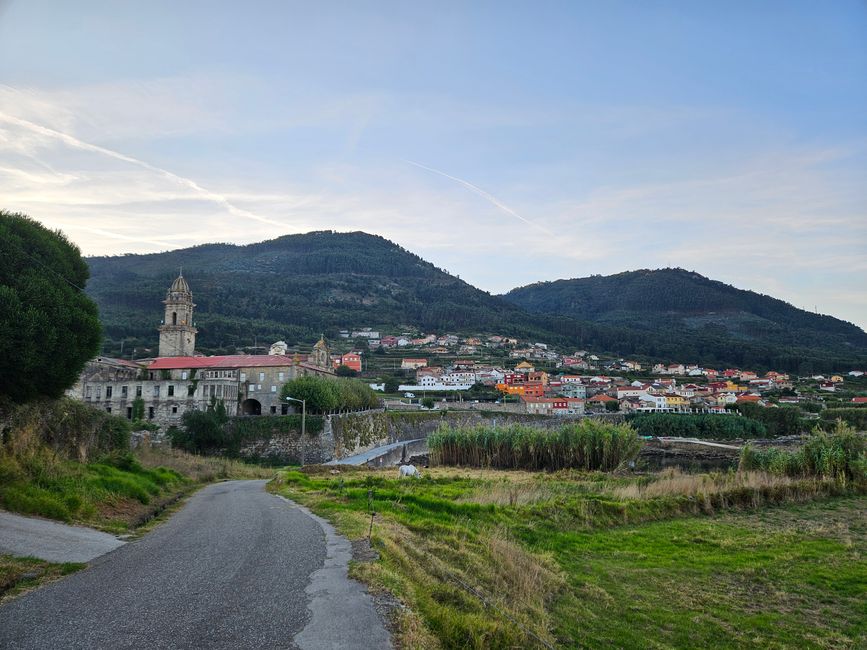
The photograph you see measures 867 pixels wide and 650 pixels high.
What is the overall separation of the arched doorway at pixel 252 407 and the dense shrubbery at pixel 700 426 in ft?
159

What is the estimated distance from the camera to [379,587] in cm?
774

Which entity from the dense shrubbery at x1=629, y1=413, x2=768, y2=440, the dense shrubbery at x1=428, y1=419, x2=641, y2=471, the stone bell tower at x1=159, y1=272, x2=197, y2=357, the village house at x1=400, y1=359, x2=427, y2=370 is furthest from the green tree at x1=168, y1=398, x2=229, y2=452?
the village house at x1=400, y1=359, x2=427, y2=370

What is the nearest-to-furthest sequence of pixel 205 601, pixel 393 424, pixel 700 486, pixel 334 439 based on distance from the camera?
pixel 205 601, pixel 700 486, pixel 334 439, pixel 393 424

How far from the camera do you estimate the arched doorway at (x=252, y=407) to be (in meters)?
53.8

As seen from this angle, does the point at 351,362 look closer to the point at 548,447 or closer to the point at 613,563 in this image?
the point at 548,447

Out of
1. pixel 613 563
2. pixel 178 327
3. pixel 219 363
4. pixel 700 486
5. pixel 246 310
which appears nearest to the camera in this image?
pixel 613 563

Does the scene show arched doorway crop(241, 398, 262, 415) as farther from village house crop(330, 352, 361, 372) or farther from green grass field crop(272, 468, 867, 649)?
village house crop(330, 352, 361, 372)

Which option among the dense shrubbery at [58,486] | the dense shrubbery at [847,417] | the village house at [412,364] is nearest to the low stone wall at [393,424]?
the dense shrubbery at [58,486]

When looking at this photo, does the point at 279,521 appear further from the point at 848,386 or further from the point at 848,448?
the point at 848,386

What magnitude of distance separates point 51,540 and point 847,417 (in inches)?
3508

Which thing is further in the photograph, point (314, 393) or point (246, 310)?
point (246, 310)

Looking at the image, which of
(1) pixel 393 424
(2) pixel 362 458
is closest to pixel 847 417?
(1) pixel 393 424

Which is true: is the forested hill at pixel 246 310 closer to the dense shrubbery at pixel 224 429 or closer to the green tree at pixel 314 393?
the dense shrubbery at pixel 224 429

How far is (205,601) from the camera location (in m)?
7.18
